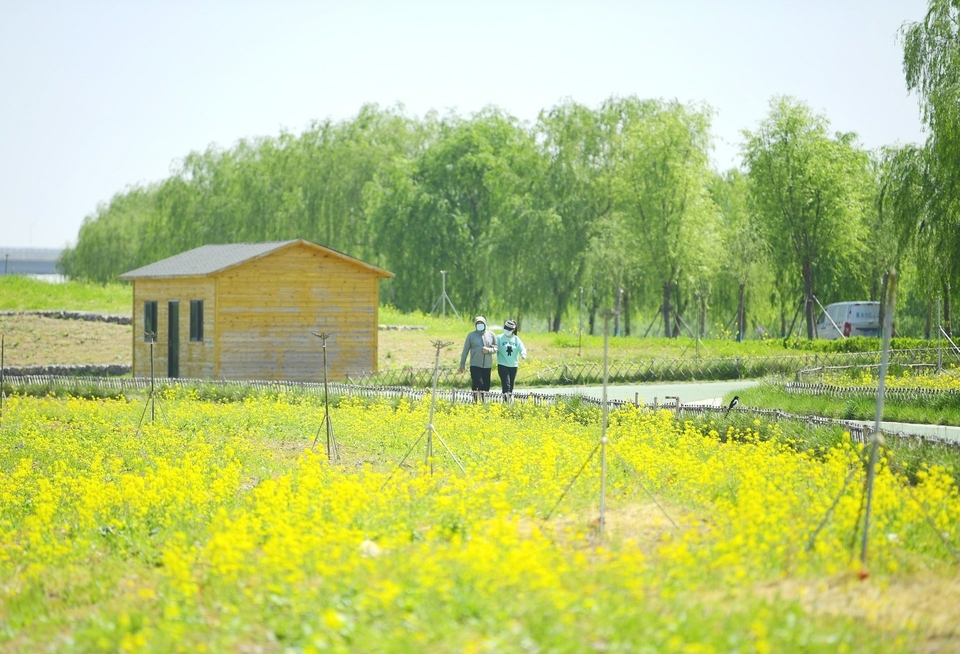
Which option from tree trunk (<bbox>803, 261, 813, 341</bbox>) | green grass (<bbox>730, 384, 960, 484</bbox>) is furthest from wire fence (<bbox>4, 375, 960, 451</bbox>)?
tree trunk (<bbox>803, 261, 813, 341</bbox>)

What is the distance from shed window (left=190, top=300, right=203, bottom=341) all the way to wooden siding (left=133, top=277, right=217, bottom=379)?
118 mm

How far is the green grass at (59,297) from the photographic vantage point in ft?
158

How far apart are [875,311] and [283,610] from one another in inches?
1639

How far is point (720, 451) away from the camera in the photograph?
1405 cm

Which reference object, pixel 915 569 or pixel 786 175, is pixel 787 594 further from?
pixel 786 175

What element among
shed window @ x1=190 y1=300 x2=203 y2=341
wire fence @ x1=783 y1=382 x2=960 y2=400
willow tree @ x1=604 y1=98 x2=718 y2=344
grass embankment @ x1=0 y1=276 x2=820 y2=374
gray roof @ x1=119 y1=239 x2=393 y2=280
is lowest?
wire fence @ x1=783 y1=382 x2=960 y2=400

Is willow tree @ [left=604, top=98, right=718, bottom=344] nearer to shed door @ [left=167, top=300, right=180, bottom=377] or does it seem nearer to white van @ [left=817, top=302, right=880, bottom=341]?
white van @ [left=817, top=302, right=880, bottom=341]

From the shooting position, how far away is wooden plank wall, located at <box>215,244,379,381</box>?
2994 centimetres

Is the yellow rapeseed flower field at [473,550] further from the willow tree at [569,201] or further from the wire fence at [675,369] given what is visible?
the willow tree at [569,201]

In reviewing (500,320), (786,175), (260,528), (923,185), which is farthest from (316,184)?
(260,528)

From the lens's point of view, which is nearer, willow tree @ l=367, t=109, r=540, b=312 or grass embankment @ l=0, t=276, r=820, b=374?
grass embankment @ l=0, t=276, r=820, b=374

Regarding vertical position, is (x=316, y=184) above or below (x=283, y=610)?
above

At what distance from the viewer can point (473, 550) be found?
7.88m

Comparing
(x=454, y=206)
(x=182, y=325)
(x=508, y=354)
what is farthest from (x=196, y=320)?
(x=454, y=206)
